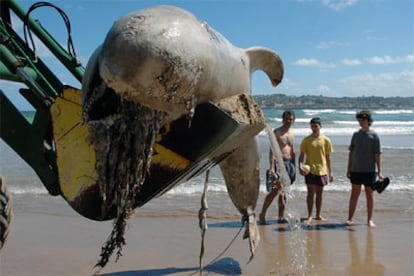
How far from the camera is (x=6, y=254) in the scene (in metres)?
5.24

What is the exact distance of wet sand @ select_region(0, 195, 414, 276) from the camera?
4805 millimetres

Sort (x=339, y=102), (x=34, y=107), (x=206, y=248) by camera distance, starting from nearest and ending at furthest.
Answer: (x=34, y=107)
(x=206, y=248)
(x=339, y=102)

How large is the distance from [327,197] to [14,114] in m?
7.13

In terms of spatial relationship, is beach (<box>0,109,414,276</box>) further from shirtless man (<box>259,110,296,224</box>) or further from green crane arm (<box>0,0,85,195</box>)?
green crane arm (<box>0,0,85,195</box>)

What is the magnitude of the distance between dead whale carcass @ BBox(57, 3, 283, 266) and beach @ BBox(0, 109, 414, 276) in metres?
1.70

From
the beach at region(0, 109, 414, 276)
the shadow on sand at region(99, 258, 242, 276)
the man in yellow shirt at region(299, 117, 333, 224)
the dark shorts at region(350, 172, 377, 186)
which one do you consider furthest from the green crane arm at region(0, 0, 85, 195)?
the dark shorts at region(350, 172, 377, 186)

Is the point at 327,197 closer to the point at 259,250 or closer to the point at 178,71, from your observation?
the point at 259,250

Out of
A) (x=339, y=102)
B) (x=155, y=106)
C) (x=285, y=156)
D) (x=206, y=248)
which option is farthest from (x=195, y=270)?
(x=339, y=102)

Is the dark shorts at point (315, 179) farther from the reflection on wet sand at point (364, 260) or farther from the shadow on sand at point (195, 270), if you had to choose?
the shadow on sand at point (195, 270)

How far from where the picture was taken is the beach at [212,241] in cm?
484

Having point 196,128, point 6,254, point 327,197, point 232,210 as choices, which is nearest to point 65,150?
point 196,128

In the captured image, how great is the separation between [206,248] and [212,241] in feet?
1.07

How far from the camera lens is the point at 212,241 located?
19.7 feet

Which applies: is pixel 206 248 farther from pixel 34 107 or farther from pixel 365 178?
pixel 34 107
